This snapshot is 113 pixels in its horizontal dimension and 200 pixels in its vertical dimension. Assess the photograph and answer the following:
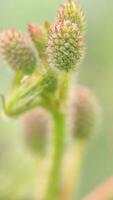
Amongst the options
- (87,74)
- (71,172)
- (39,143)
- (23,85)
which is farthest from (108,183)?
(87,74)

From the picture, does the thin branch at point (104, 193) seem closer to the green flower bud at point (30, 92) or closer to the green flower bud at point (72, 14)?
the green flower bud at point (30, 92)

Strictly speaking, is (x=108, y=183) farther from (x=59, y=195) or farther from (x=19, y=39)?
(x=19, y=39)

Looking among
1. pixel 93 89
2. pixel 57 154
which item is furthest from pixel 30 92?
pixel 93 89

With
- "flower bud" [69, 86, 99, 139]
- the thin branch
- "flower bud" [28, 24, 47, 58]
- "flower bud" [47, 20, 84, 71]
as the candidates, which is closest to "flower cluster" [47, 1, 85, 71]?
"flower bud" [47, 20, 84, 71]

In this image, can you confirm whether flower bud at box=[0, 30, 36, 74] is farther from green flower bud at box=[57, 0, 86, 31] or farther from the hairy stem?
the hairy stem

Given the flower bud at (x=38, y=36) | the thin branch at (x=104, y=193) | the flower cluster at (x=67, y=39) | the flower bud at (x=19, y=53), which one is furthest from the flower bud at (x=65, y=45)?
the thin branch at (x=104, y=193)

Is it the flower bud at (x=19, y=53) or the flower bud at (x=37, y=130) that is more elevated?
the flower bud at (x=37, y=130)
